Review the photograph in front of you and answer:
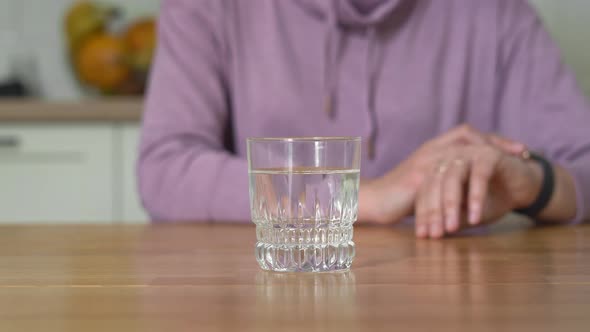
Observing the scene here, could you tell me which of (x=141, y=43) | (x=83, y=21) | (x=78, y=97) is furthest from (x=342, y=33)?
(x=78, y=97)

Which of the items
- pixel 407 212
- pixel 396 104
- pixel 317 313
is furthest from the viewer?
pixel 396 104

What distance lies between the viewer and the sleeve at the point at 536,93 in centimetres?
144

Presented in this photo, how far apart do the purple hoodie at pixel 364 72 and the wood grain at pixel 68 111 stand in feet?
2.19

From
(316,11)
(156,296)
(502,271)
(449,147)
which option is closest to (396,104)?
(316,11)

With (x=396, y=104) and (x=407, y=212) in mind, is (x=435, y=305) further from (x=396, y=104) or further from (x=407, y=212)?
(x=396, y=104)

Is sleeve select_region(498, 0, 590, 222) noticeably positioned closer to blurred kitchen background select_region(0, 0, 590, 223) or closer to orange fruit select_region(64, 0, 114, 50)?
blurred kitchen background select_region(0, 0, 590, 223)

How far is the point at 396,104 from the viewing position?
1506 mm

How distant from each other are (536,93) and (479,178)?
60 centimetres

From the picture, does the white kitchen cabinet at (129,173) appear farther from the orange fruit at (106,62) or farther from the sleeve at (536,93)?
the sleeve at (536,93)

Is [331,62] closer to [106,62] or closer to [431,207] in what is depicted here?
[431,207]

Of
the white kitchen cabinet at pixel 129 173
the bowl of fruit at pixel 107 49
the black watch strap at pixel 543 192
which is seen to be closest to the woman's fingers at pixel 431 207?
the black watch strap at pixel 543 192

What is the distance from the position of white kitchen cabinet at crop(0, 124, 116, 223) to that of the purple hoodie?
729 mm

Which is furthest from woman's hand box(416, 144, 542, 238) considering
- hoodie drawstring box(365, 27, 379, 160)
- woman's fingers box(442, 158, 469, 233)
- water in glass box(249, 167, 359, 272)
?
hoodie drawstring box(365, 27, 379, 160)

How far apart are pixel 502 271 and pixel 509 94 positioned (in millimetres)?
976
